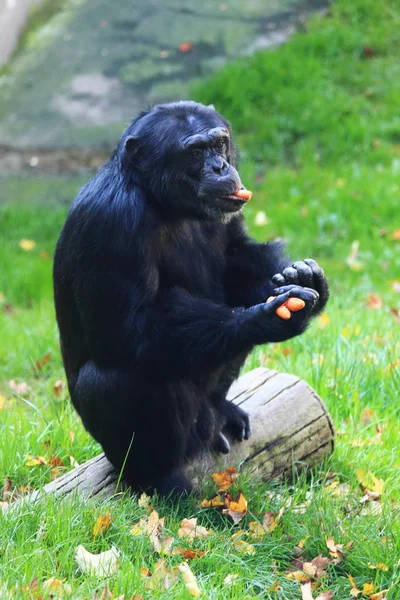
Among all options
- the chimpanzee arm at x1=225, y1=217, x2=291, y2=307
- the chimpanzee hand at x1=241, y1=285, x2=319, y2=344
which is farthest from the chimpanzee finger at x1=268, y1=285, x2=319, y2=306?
the chimpanzee arm at x1=225, y1=217, x2=291, y2=307

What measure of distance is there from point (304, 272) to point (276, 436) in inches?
41.2

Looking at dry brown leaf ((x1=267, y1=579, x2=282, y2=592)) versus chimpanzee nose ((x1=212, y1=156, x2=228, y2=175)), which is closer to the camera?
dry brown leaf ((x1=267, y1=579, x2=282, y2=592))

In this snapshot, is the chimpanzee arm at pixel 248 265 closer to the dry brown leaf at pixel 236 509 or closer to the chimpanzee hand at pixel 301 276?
the chimpanzee hand at pixel 301 276

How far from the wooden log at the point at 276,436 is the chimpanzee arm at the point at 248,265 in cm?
57

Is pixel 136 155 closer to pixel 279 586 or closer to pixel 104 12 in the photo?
pixel 279 586

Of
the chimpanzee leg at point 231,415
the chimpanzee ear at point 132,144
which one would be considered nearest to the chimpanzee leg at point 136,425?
the chimpanzee leg at point 231,415

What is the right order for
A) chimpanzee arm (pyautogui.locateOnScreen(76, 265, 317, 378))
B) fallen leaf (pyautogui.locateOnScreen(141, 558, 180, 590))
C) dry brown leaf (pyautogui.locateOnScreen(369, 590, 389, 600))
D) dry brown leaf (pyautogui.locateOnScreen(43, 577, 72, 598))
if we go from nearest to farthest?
dry brown leaf (pyautogui.locateOnScreen(43, 577, 72, 598))
fallen leaf (pyautogui.locateOnScreen(141, 558, 180, 590))
dry brown leaf (pyautogui.locateOnScreen(369, 590, 389, 600))
chimpanzee arm (pyautogui.locateOnScreen(76, 265, 317, 378))

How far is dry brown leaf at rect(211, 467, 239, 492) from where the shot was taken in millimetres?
4059

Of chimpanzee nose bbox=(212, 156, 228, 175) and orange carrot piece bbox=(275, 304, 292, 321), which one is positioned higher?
chimpanzee nose bbox=(212, 156, 228, 175)

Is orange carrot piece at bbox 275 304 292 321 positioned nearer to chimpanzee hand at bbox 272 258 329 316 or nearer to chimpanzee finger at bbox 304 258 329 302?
chimpanzee hand at bbox 272 258 329 316

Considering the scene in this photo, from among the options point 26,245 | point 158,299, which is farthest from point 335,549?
point 26,245

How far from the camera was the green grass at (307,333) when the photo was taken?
11.3 feet

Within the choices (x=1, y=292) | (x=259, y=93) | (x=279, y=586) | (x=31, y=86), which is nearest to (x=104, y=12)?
(x=31, y=86)

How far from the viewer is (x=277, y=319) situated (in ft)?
12.3
